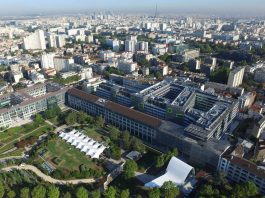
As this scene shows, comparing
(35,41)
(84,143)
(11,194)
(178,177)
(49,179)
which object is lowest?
(49,179)

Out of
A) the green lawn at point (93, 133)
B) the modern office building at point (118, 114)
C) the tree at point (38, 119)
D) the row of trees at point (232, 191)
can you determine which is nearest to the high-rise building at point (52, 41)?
the modern office building at point (118, 114)

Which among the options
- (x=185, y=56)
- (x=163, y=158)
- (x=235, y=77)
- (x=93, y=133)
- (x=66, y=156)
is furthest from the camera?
(x=185, y=56)

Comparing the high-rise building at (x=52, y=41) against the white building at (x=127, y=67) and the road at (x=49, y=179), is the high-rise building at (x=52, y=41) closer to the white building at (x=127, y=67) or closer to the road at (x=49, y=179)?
the white building at (x=127, y=67)

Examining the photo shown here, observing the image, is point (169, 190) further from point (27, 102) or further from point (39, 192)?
point (27, 102)

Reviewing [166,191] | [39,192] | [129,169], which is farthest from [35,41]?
[166,191]

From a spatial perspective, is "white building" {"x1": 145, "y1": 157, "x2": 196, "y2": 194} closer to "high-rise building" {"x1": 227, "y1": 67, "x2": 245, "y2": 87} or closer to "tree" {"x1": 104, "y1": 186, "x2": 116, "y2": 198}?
"tree" {"x1": 104, "y1": 186, "x2": 116, "y2": 198}

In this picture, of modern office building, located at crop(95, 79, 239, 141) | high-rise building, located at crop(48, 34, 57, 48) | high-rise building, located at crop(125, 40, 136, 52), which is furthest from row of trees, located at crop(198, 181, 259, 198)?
high-rise building, located at crop(48, 34, 57, 48)

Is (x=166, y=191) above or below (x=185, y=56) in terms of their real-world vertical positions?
below
